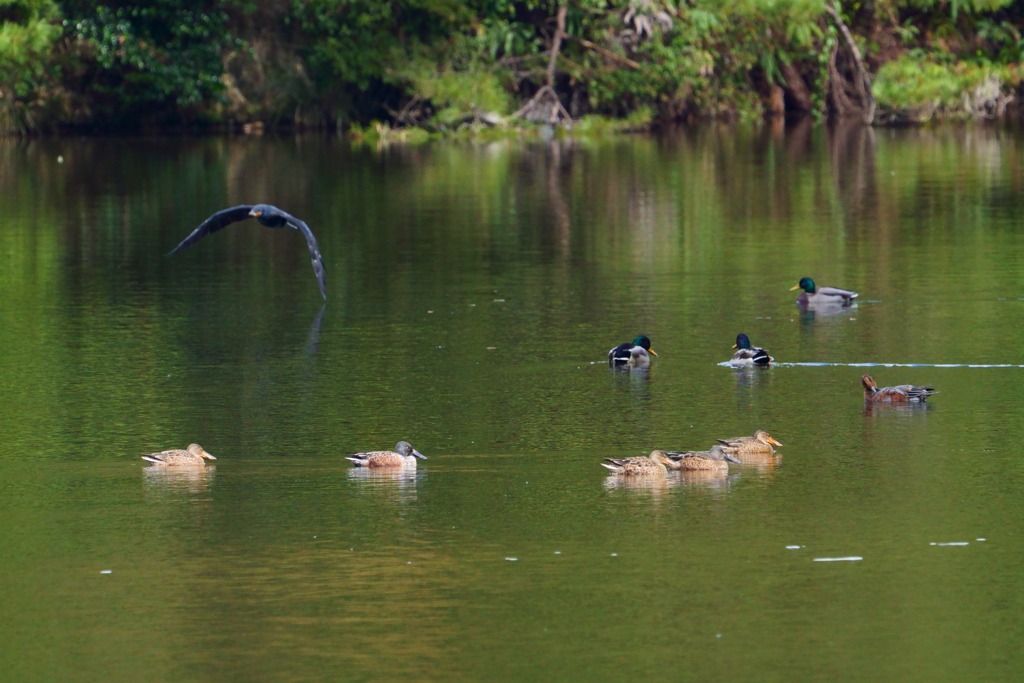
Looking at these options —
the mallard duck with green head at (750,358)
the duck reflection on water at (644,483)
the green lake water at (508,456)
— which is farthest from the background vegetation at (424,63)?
the duck reflection on water at (644,483)

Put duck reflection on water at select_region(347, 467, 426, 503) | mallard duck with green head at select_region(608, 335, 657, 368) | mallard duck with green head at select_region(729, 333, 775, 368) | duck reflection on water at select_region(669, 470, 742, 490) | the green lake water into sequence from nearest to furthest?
1. the green lake water
2. duck reflection on water at select_region(347, 467, 426, 503)
3. duck reflection on water at select_region(669, 470, 742, 490)
4. mallard duck with green head at select_region(729, 333, 775, 368)
5. mallard duck with green head at select_region(608, 335, 657, 368)

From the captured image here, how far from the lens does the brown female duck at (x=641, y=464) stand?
37.8ft

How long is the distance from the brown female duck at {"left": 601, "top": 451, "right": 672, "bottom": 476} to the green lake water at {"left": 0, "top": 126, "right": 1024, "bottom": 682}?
151 mm

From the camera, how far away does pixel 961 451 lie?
12.2 m

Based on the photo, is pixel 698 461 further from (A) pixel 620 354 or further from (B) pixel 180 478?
(A) pixel 620 354

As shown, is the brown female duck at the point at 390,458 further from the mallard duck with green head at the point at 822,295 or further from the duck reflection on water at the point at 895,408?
the mallard duck with green head at the point at 822,295

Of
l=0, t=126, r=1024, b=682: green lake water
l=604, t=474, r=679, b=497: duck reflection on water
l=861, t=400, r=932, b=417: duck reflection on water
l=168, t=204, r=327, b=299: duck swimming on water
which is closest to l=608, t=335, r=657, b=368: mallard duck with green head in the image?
l=0, t=126, r=1024, b=682: green lake water

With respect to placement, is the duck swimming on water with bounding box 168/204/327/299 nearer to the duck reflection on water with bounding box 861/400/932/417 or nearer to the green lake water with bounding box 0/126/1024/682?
the green lake water with bounding box 0/126/1024/682

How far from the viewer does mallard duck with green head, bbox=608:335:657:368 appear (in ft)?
50.9

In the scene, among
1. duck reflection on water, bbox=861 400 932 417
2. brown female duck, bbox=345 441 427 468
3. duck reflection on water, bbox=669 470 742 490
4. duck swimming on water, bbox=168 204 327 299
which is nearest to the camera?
duck reflection on water, bbox=669 470 742 490

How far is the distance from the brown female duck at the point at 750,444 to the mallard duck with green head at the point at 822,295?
7057 mm

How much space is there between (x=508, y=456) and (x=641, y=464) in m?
1.02

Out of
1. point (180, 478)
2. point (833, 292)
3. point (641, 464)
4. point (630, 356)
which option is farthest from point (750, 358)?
point (180, 478)

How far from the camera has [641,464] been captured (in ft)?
37.9
